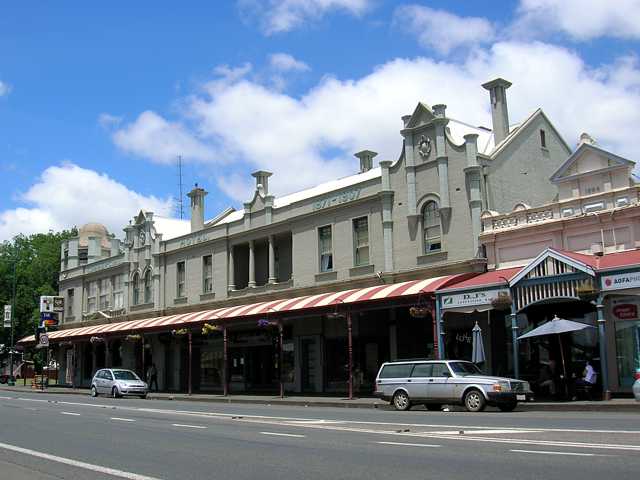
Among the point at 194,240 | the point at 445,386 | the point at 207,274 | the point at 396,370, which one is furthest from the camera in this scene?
the point at 194,240

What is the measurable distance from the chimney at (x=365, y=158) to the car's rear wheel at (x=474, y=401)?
1921 centimetres

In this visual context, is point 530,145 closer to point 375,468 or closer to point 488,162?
point 488,162

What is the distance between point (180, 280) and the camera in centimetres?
4028

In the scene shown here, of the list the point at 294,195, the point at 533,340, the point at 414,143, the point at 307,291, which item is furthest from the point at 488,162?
the point at 294,195

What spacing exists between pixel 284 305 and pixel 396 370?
30.1 ft

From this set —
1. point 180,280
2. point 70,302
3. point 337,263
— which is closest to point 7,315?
point 70,302

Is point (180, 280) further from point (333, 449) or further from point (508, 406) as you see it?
point (333, 449)

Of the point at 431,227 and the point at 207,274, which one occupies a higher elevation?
the point at 431,227

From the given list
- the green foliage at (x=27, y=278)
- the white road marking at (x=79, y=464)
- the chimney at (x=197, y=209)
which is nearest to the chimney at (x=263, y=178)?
the chimney at (x=197, y=209)

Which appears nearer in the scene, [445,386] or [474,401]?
[474,401]

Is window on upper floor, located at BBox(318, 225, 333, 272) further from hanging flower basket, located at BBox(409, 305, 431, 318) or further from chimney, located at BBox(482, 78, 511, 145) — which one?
chimney, located at BBox(482, 78, 511, 145)

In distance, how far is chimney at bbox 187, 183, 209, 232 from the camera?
137ft

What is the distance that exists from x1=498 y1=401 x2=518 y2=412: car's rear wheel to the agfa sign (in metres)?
4.07

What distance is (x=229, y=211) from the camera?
43.2m
